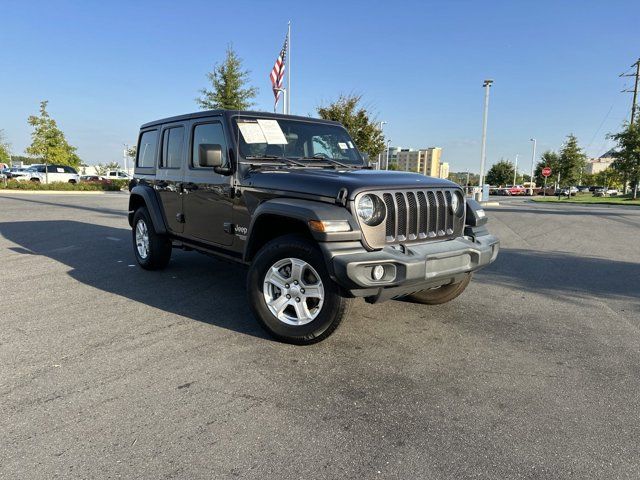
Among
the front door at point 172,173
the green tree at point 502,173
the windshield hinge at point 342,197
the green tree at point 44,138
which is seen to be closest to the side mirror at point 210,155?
the front door at point 172,173

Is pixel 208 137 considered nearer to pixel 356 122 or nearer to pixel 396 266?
pixel 396 266

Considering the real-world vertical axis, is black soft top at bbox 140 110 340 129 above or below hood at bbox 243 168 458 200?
above

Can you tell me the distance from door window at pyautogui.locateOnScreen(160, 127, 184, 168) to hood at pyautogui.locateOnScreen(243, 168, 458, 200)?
1598mm

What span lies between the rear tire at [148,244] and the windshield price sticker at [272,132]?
2.19 m

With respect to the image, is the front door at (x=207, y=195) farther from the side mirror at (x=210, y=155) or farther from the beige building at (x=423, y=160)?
the beige building at (x=423, y=160)

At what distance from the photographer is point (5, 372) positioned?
3148 mm

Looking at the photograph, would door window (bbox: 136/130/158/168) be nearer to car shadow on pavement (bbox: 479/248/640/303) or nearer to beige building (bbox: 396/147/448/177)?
car shadow on pavement (bbox: 479/248/640/303)

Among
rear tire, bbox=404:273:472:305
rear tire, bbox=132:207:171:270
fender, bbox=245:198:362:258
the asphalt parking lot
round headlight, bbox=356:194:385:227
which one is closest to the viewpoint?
the asphalt parking lot

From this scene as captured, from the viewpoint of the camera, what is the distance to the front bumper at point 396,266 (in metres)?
3.14

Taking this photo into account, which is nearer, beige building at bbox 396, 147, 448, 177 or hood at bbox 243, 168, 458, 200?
hood at bbox 243, 168, 458, 200

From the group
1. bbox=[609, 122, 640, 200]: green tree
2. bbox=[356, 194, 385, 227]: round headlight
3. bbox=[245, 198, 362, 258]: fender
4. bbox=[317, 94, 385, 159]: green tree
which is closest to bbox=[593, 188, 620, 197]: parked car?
bbox=[609, 122, 640, 200]: green tree

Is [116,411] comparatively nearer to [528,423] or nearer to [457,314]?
[528,423]

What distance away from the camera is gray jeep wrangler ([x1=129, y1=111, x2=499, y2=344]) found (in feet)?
10.9

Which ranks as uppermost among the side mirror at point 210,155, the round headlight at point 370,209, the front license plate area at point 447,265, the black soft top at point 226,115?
the black soft top at point 226,115
